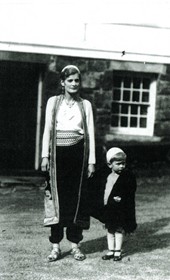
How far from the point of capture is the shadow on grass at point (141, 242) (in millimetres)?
5445

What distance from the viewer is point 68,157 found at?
16.3ft

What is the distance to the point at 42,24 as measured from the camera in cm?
809

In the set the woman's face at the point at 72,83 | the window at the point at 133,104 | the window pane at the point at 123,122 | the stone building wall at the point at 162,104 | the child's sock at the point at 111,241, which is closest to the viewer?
the woman's face at the point at 72,83

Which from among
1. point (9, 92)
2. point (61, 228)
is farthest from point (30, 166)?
point (61, 228)

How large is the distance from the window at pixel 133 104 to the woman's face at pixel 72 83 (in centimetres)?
641

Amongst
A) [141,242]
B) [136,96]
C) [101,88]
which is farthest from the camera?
[136,96]

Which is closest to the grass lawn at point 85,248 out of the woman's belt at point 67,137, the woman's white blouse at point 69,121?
the woman's white blouse at point 69,121

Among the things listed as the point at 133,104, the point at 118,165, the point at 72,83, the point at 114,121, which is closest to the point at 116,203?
the point at 118,165

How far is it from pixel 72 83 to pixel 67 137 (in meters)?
0.49

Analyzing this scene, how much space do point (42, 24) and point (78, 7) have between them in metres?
1.45

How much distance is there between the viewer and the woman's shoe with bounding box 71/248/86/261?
16.3 feet

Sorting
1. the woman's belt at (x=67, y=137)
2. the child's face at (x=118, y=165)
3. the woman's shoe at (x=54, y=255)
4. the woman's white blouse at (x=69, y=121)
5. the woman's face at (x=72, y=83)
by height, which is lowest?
the woman's shoe at (x=54, y=255)

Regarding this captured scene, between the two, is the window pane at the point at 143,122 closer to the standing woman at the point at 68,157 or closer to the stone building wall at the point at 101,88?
the stone building wall at the point at 101,88

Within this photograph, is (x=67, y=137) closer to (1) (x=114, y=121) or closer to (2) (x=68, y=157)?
(2) (x=68, y=157)
